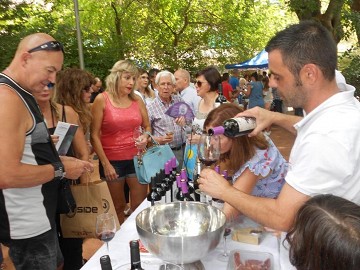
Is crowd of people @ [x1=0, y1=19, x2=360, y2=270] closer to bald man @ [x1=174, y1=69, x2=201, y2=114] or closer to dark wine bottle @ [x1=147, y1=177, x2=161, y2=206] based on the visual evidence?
dark wine bottle @ [x1=147, y1=177, x2=161, y2=206]

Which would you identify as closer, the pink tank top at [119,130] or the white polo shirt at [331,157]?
the white polo shirt at [331,157]

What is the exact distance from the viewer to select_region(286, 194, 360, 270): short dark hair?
0.87 metres

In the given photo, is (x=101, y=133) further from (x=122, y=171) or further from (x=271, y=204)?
(x=271, y=204)

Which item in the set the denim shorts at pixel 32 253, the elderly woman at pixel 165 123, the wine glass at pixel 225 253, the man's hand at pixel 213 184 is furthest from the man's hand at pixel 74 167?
the elderly woman at pixel 165 123

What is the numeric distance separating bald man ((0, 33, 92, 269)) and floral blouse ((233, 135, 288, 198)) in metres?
1.02

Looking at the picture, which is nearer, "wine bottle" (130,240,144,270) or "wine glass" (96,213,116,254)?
"wine bottle" (130,240,144,270)

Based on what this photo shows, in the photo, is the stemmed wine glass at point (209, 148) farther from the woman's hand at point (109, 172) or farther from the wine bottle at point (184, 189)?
the woman's hand at point (109, 172)

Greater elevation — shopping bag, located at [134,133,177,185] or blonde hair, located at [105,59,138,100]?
blonde hair, located at [105,59,138,100]

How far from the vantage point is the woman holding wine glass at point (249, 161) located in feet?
5.98

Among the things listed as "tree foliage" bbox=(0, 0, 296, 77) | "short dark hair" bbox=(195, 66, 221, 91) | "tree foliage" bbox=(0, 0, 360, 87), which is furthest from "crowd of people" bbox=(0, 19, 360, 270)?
"tree foliage" bbox=(0, 0, 296, 77)

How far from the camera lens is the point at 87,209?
222cm

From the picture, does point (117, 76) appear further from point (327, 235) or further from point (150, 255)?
point (327, 235)

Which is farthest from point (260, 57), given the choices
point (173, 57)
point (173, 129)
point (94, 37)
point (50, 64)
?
point (50, 64)

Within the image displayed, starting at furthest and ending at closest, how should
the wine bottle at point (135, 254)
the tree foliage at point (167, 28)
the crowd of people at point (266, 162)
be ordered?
the tree foliage at point (167, 28)
the wine bottle at point (135, 254)
the crowd of people at point (266, 162)
